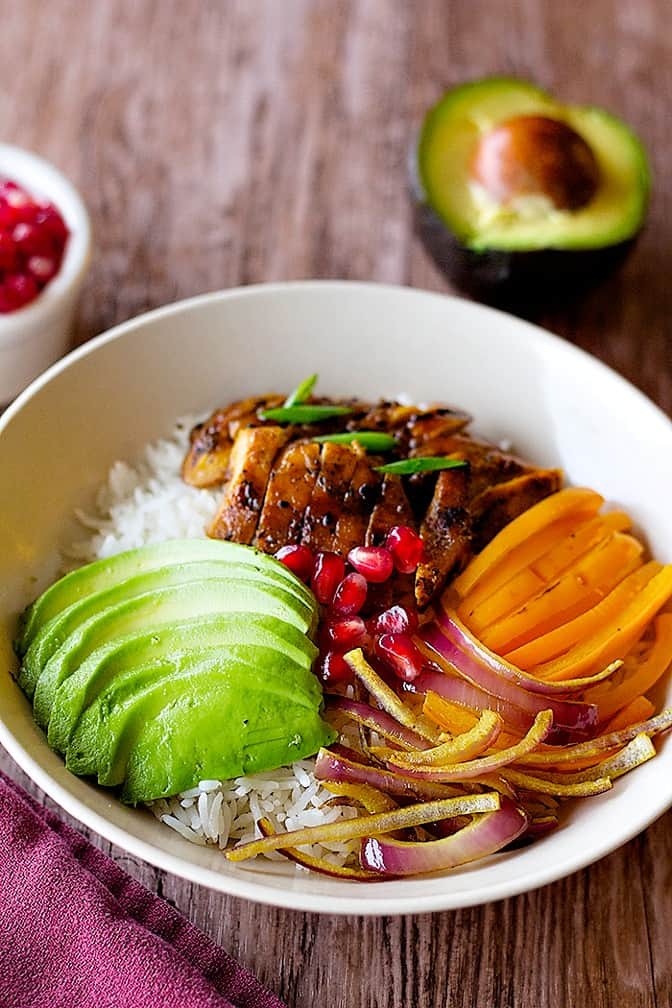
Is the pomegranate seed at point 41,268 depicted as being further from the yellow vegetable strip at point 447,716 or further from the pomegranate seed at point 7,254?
the yellow vegetable strip at point 447,716

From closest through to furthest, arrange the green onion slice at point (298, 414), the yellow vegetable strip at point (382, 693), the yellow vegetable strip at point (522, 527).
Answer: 1. the yellow vegetable strip at point (382, 693)
2. the yellow vegetable strip at point (522, 527)
3. the green onion slice at point (298, 414)

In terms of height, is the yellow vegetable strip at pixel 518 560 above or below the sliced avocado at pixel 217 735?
above

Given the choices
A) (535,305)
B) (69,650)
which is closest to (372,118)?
(535,305)

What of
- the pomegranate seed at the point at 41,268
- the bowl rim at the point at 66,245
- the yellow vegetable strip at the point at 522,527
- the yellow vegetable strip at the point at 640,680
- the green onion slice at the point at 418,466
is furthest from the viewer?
the pomegranate seed at the point at 41,268

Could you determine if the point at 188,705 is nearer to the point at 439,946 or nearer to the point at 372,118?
the point at 439,946

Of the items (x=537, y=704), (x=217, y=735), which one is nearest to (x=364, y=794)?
(x=217, y=735)

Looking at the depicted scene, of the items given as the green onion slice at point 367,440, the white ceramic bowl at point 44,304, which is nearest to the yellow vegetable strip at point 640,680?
the green onion slice at point 367,440
